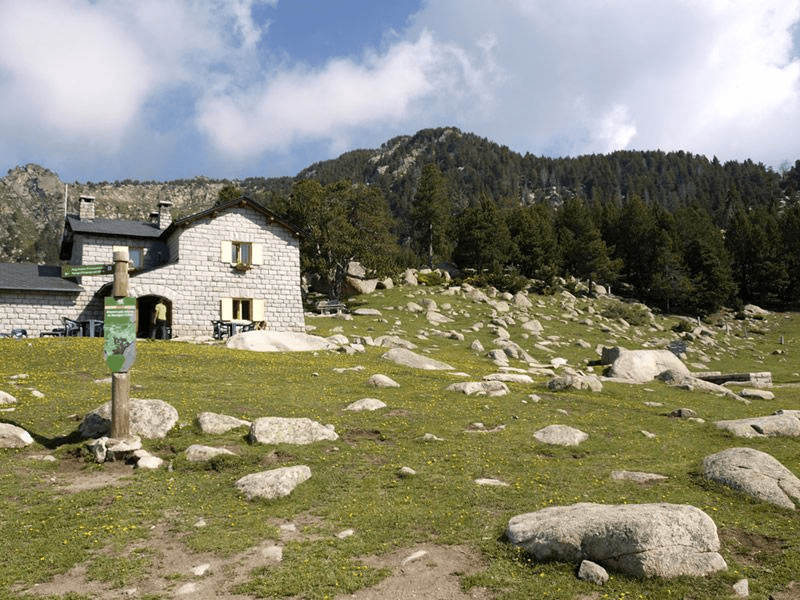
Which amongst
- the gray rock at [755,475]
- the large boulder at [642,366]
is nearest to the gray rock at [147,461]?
the gray rock at [755,475]

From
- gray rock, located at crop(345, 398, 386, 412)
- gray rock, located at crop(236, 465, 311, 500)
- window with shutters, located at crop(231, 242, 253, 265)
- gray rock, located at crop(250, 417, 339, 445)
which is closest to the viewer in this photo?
gray rock, located at crop(236, 465, 311, 500)

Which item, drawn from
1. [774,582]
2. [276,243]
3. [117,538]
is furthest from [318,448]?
[276,243]

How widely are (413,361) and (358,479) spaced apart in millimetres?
18768

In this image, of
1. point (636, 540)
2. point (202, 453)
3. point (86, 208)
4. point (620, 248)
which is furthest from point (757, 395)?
point (620, 248)

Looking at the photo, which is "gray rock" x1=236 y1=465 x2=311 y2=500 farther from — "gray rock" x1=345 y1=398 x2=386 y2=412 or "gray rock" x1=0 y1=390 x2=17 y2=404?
"gray rock" x1=0 y1=390 x2=17 y2=404

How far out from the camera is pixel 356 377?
81.3ft

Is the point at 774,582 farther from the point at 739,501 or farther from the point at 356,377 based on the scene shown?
the point at 356,377

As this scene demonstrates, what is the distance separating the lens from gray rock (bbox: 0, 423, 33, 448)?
1345 centimetres

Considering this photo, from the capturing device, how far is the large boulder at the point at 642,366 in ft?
106

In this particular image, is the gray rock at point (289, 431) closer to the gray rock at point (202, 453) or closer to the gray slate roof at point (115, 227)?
the gray rock at point (202, 453)

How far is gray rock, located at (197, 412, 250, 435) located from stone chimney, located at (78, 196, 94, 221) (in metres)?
36.7

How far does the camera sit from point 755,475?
38.9 feet

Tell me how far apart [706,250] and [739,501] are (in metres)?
85.5

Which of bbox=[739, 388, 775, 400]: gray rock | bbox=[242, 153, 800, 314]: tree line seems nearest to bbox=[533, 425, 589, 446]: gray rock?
bbox=[739, 388, 775, 400]: gray rock
